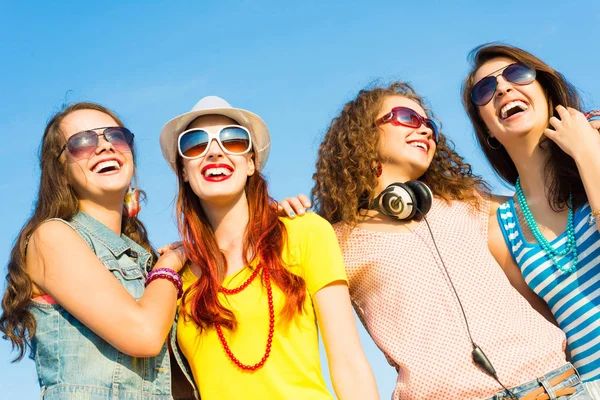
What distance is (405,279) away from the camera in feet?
16.3

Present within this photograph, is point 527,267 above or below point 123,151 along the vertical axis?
below

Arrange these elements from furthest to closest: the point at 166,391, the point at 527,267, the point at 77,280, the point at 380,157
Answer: the point at 380,157 → the point at 527,267 → the point at 166,391 → the point at 77,280

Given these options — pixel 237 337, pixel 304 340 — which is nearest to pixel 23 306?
pixel 237 337

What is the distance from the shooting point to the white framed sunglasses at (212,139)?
4980 millimetres

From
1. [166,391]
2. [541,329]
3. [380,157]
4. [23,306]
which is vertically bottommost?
[166,391]

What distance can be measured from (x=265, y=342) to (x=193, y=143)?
64.4 inches

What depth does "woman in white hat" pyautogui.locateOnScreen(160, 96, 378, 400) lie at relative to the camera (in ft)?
14.2

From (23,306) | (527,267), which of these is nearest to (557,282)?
(527,267)

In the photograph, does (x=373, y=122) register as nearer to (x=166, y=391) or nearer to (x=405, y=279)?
(x=405, y=279)

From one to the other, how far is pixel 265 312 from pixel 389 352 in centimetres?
106

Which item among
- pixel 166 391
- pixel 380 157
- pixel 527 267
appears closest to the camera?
pixel 166 391

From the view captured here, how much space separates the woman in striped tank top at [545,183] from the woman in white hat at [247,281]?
69.5 inches

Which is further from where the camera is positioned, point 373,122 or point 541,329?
point 373,122

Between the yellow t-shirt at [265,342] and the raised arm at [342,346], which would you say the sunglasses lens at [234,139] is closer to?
the yellow t-shirt at [265,342]
